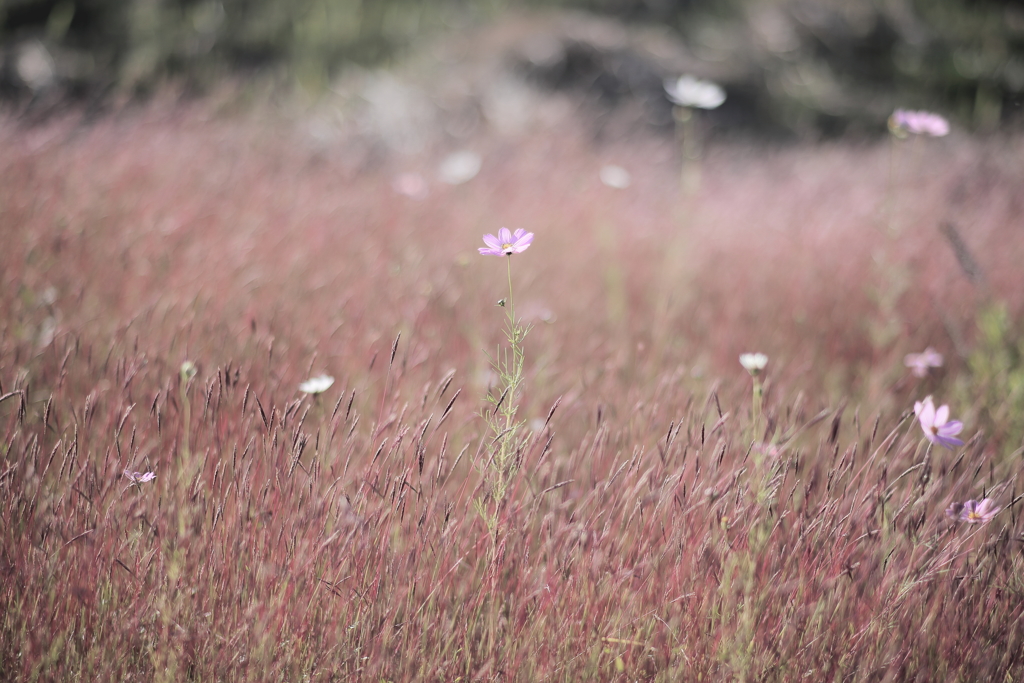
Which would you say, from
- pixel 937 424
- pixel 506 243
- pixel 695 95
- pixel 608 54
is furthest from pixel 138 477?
pixel 608 54

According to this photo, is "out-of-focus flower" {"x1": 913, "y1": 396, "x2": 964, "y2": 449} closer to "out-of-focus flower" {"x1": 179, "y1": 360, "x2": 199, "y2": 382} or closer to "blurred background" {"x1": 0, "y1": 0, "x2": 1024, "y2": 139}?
"out-of-focus flower" {"x1": 179, "y1": 360, "x2": 199, "y2": 382}

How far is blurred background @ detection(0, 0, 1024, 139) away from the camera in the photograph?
6422 millimetres

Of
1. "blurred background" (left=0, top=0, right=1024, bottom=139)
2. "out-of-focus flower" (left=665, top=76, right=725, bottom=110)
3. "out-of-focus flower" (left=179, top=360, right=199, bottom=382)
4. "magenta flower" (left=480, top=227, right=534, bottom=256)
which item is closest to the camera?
"magenta flower" (left=480, top=227, right=534, bottom=256)

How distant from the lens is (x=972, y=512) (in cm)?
121

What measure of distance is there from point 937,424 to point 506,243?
2.95ft

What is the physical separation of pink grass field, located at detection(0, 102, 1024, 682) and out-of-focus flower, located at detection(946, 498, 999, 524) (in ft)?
0.11

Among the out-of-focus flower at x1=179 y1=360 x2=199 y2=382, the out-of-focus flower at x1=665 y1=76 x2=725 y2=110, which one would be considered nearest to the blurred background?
the out-of-focus flower at x1=665 y1=76 x2=725 y2=110

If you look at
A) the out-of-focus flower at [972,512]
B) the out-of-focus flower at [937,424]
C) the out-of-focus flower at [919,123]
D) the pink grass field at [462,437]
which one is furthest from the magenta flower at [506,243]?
the out-of-focus flower at [919,123]

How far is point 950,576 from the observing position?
117 centimetres

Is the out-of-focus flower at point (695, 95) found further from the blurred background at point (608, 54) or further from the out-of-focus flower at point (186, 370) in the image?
the blurred background at point (608, 54)

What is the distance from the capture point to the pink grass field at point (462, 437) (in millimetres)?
1093

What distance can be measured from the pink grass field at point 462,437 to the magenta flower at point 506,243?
0.74ft

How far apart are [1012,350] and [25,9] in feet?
28.8

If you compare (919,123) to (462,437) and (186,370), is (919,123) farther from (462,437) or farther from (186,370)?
(186,370)
